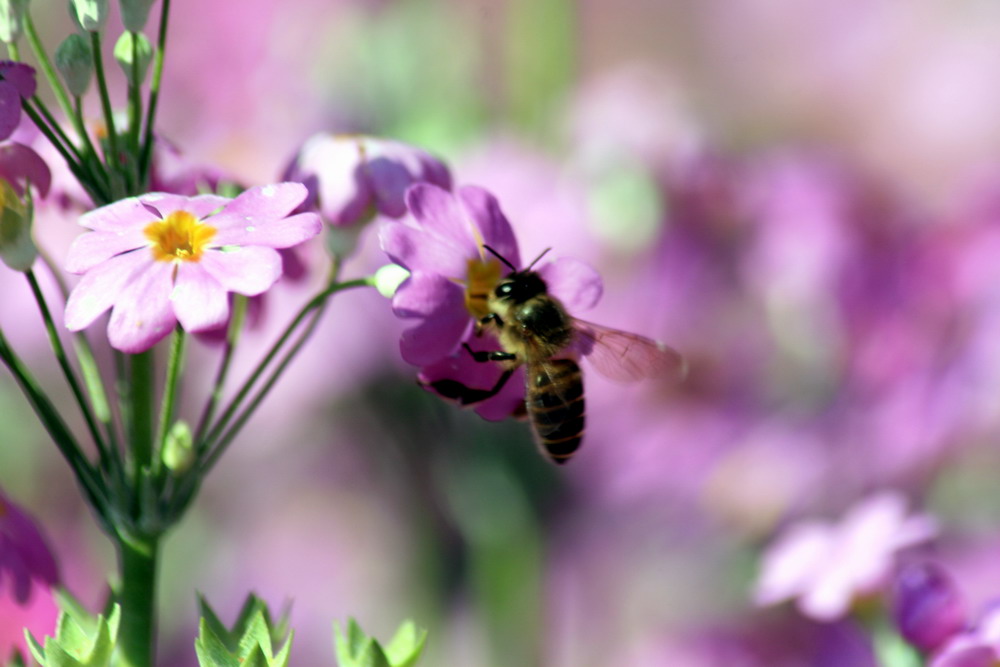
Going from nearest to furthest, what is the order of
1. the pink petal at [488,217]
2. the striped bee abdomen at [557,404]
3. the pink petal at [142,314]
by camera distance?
1. the pink petal at [142,314]
2. the pink petal at [488,217]
3. the striped bee abdomen at [557,404]

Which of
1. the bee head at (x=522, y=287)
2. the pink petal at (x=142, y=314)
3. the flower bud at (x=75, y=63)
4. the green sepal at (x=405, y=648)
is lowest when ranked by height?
the green sepal at (x=405, y=648)

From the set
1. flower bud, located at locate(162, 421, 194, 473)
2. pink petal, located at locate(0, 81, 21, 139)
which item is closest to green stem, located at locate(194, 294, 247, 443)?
flower bud, located at locate(162, 421, 194, 473)

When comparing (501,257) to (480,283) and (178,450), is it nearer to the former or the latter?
(480,283)

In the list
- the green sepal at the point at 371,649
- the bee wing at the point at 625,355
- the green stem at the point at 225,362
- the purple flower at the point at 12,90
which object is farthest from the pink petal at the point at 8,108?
the bee wing at the point at 625,355

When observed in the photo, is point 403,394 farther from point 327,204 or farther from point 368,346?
point 327,204

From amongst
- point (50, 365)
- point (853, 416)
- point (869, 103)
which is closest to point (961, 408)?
point (853, 416)

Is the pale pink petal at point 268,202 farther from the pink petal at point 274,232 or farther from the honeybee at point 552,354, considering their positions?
the honeybee at point 552,354

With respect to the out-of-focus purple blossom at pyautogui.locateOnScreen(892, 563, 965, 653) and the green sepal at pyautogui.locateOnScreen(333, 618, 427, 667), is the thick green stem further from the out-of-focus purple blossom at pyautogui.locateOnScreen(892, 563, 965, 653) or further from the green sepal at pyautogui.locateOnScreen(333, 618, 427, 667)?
the out-of-focus purple blossom at pyautogui.locateOnScreen(892, 563, 965, 653)
